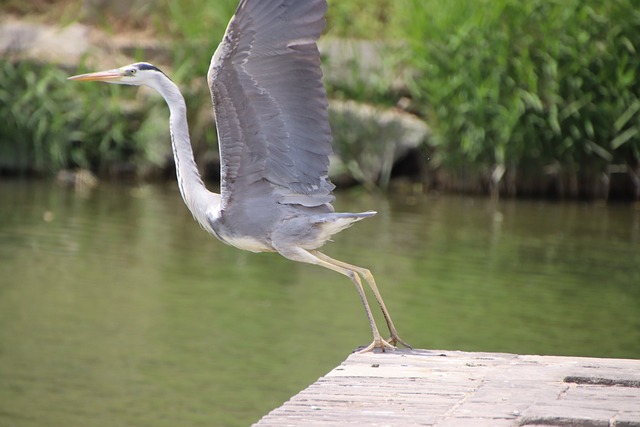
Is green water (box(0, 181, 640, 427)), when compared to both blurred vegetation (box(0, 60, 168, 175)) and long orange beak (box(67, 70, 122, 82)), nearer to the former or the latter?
blurred vegetation (box(0, 60, 168, 175))

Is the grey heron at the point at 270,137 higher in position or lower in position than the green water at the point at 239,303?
higher

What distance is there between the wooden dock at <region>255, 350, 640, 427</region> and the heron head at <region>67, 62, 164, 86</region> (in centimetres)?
155

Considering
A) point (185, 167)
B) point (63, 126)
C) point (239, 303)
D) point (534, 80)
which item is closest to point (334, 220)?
point (185, 167)

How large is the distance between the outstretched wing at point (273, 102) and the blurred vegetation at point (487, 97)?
8.20 m

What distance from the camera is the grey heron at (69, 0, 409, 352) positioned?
14.4 feet

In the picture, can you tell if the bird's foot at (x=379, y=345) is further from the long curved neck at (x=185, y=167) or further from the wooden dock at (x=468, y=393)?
the long curved neck at (x=185, y=167)

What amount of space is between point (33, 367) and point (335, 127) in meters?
7.67

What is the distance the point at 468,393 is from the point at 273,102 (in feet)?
4.96

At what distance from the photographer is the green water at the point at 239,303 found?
6.18 metres

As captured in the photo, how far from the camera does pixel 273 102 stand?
447cm

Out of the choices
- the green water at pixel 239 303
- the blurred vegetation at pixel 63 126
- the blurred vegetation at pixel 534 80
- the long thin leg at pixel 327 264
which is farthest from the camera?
the blurred vegetation at pixel 63 126

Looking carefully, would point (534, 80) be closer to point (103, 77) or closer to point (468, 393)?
point (103, 77)

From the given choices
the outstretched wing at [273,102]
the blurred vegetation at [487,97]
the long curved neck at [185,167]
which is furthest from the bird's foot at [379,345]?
the blurred vegetation at [487,97]

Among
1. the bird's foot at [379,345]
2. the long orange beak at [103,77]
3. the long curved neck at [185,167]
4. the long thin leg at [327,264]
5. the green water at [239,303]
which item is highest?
the long orange beak at [103,77]
